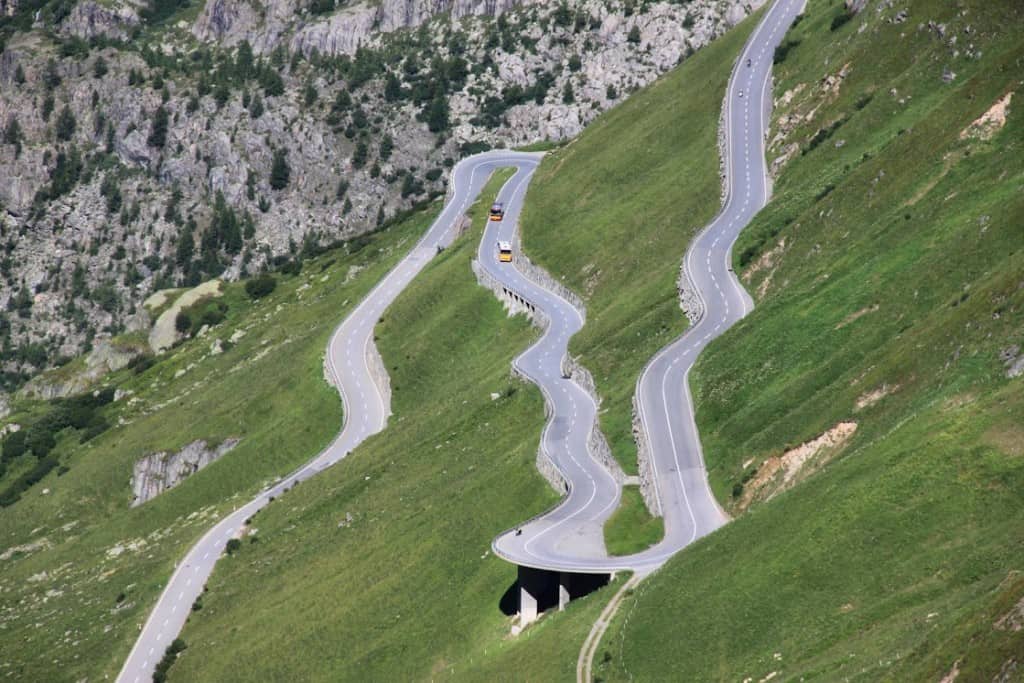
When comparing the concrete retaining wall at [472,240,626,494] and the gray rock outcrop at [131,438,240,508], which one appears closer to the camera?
the concrete retaining wall at [472,240,626,494]

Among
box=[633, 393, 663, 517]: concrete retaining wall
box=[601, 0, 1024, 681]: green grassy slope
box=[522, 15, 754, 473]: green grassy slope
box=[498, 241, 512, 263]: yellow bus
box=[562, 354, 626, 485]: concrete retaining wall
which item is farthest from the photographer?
box=[498, 241, 512, 263]: yellow bus

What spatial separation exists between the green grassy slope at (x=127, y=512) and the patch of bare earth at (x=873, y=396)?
195ft

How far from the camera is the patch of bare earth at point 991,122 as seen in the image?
11807cm

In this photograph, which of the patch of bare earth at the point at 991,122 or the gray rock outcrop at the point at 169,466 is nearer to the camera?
the patch of bare earth at the point at 991,122

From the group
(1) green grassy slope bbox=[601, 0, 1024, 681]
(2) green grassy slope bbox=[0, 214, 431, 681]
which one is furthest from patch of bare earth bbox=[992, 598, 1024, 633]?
(2) green grassy slope bbox=[0, 214, 431, 681]

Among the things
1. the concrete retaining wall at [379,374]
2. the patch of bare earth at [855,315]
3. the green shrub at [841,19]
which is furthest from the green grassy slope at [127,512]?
the green shrub at [841,19]

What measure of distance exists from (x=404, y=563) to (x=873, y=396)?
36.9 m

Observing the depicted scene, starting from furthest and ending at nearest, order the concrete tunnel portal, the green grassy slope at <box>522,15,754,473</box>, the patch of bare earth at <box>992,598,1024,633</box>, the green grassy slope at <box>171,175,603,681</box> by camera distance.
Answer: the green grassy slope at <box>522,15,754,473</box> < the green grassy slope at <box>171,175,603,681</box> < the concrete tunnel portal < the patch of bare earth at <box>992,598,1024,633</box>

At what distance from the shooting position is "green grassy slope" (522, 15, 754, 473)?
134 meters

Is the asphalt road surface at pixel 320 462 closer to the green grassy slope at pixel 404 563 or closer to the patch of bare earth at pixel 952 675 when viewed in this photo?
the green grassy slope at pixel 404 563

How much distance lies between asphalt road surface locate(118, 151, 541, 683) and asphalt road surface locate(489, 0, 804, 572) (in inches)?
559

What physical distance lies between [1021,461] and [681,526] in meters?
26.0

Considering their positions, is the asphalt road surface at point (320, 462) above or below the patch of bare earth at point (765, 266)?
below

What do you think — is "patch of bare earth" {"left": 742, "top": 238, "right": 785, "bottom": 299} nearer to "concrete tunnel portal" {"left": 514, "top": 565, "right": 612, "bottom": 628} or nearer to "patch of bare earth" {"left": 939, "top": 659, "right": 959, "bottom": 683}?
"concrete tunnel portal" {"left": 514, "top": 565, "right": 612, "bottom": 628}
